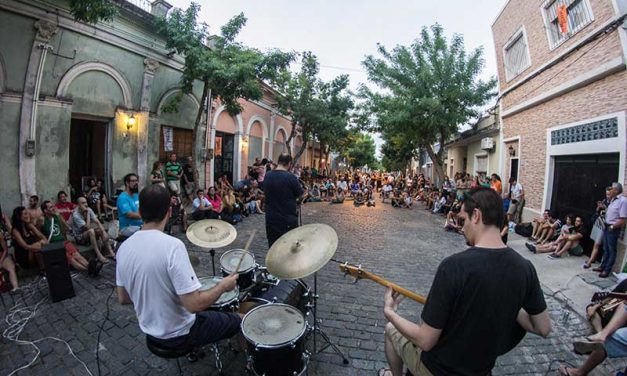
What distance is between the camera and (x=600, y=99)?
7664 millimetres

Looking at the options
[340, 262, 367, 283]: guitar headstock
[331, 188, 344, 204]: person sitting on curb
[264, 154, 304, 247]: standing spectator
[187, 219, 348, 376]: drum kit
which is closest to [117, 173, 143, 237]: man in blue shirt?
[264, 154, 304, 247]: standing spectator

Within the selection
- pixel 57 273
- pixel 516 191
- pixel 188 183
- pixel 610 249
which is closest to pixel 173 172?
pixel 188 183

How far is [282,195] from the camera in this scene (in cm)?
454

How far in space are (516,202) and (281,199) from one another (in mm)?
10404

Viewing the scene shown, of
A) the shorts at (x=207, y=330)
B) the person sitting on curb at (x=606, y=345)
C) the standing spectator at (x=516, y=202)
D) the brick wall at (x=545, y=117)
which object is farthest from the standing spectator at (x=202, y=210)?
the brick wall at (x=545, y=117)

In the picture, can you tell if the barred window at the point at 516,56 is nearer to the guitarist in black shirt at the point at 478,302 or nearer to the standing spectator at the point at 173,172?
the guitarist in black shirt at the point at 478,302

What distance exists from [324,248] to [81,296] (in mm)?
4224

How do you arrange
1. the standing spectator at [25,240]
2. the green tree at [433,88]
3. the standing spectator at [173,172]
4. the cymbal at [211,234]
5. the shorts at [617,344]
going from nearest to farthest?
the shorts at [617,344] → the cymbal at [211,234] → the standing spectator at [25,240] → the standing spectator at [173,172] → the green tree at [433,88]

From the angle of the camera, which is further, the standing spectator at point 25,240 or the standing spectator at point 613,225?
the standing spectator at point 613,225

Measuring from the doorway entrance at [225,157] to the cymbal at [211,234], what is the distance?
12.0 m

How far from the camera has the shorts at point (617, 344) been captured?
2896 millimetres

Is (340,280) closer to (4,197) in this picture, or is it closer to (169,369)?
(169,369)

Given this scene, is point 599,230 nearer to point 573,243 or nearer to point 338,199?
point 573,243

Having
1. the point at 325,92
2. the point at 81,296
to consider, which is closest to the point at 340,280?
the point at 81,296
